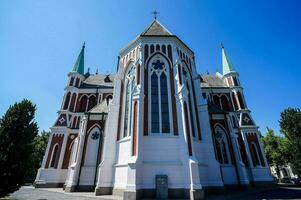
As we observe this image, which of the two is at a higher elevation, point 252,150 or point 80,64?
point 80,64

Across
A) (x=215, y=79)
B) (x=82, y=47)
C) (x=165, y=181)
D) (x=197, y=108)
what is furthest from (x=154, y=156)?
(x=82, y=47)

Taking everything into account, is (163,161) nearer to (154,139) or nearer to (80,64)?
(154,139)

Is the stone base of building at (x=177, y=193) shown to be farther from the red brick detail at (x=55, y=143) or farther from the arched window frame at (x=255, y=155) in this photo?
the arched window frame at (x=255, y=155)

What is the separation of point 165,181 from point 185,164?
2.04m

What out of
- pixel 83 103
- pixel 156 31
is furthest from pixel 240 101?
pixel 83 103

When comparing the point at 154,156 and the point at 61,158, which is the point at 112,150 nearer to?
the point at 154,156

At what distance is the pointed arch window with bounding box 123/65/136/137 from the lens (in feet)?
53.8

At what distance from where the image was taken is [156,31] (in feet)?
65.7

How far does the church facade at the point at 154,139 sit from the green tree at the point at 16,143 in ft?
19.5

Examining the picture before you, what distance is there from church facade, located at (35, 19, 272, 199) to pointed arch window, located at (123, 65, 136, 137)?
99 millimetres

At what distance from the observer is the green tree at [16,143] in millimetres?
12078

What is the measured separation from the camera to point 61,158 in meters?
25.2

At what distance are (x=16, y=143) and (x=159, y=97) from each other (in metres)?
12.0

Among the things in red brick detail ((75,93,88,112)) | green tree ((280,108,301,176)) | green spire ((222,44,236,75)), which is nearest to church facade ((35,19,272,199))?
red brick detail ((75,93,88,112))
